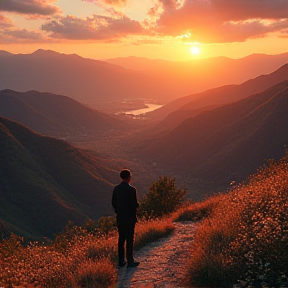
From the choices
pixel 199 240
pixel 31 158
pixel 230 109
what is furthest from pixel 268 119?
pixel 199 240

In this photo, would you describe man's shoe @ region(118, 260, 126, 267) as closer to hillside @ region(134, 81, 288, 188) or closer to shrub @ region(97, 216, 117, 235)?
shrub @ region(97, 216, 117, 235)

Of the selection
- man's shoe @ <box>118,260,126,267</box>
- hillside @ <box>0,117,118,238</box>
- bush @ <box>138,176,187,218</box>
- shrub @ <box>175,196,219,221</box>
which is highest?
man's shoe @ <box>118,260,126,267</box>

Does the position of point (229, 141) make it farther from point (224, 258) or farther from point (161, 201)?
point (224, 258)

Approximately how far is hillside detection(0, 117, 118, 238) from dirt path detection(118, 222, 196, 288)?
140 feet

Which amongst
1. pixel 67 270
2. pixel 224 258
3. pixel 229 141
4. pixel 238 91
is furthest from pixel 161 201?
pixel 238 91

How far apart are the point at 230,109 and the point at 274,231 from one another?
121495 millimetres

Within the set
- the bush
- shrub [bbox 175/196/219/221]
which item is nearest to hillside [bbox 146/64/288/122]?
the bush

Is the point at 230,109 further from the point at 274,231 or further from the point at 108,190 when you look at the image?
the point at 274,231

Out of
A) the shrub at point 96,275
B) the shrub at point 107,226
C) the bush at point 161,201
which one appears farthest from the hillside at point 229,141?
the shrub at point 96,275

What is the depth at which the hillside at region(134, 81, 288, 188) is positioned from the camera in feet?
296

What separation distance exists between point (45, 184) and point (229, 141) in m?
59.9

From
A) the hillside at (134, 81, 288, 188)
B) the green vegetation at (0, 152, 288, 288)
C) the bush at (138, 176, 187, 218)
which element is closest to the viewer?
the green vegetation at (0, 152, 288, 288)

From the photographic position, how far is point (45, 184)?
225 feet

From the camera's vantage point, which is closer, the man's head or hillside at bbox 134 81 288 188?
the man's head
